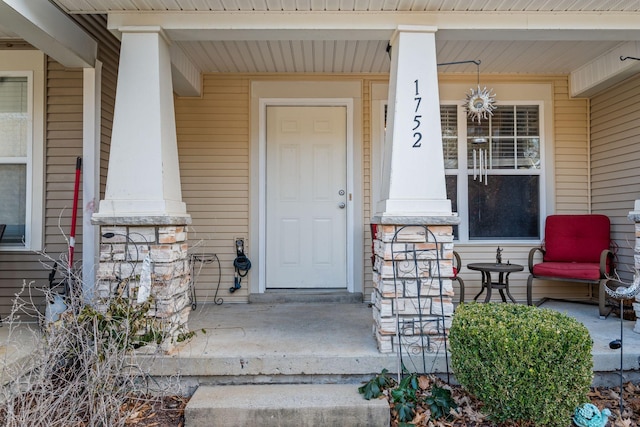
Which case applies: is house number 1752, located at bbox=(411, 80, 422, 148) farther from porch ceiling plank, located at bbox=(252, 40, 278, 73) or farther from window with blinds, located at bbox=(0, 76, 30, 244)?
window with blinds, located at bbox=(0, 76, 30, 244)

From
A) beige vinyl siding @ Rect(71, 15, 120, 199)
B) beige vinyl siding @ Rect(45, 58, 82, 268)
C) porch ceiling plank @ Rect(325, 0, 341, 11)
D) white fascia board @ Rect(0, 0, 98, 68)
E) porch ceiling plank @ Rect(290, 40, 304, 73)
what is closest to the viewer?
white fascia board @ Rect(0, 0, 98, 68)

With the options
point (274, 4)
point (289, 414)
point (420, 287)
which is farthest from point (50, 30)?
point (420, 287)

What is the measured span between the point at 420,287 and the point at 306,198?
6.34 feet

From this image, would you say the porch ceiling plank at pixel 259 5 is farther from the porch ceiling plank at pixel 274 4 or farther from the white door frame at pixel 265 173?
the white door frame at pixel 265 173

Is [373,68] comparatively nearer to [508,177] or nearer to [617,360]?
[508,177]

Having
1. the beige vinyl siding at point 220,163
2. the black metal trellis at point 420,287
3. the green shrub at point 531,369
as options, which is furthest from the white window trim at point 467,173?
the green shrub at point 531,369

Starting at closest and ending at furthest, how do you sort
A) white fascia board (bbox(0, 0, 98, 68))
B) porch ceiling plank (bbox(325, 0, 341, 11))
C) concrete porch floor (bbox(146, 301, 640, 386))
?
white fascia board (bbox(0, 0, 98, 68)) < concrete porch floor (bbox(146, 301, 640, 386)) < porch ceiling plank (bbox(325, 0, 341, 11))

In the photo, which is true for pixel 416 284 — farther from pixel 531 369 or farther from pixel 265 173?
pixel 265 173

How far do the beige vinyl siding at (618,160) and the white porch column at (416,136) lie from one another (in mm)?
2444

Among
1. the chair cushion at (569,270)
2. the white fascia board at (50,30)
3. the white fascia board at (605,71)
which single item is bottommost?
the chair cushion at (569,270)

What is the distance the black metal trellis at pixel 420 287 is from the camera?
8.77 ft

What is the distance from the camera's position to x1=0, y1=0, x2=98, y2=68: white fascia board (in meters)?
2.47

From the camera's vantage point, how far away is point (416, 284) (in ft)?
8.80

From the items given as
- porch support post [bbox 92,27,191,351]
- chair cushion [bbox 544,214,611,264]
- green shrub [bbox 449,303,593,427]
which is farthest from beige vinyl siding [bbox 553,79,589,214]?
porch support post [bbox 92,27,191,351]
